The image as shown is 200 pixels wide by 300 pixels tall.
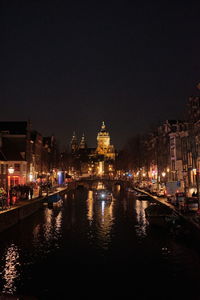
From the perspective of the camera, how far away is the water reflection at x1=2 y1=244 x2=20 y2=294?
19.3 meters

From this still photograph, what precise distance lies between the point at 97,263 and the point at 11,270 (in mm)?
6094

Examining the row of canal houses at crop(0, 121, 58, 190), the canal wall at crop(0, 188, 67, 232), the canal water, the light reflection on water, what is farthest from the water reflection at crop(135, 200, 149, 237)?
the row of canal houses at crop(0, 121, 58, 190)

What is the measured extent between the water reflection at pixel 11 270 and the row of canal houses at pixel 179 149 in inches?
1145

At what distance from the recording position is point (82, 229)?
121 feet

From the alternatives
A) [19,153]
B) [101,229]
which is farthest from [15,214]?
[19,153]

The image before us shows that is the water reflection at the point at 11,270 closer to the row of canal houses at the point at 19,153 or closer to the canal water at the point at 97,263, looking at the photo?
the canal water at the point at 97,263

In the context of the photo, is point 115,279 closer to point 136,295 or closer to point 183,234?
point 136,295

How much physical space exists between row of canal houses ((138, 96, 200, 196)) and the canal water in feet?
67.3

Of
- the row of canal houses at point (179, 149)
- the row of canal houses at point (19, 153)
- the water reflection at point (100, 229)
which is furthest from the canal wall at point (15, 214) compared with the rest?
the row of canal houses at point (179, 149)

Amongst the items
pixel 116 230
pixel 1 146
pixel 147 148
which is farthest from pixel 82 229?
pixel 147 148

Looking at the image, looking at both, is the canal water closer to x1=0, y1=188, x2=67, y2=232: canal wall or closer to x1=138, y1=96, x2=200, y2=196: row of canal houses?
x1=0, y1=188, x2=67, y2=232: canal wall

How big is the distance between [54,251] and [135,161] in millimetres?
96394

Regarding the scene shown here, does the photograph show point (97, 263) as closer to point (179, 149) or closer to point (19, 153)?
point (179, 149)

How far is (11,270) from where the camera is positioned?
2244cm
